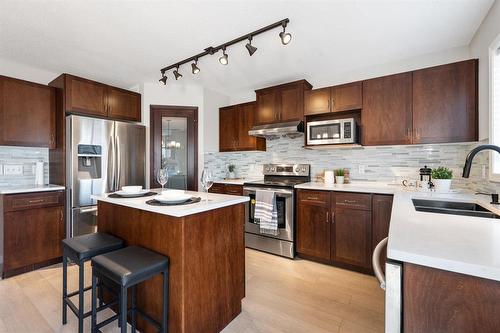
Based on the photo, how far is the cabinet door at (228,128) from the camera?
4.04 metres

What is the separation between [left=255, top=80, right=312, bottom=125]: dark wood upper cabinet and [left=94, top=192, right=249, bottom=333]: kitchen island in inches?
74.9

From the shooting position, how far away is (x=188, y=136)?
12.6ft

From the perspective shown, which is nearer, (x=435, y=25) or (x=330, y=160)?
(x=435, y=25)

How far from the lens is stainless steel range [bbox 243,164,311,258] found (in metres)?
3.01

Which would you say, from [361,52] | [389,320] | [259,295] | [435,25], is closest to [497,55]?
[435,25]

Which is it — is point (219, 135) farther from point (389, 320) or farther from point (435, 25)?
point (389, 320)

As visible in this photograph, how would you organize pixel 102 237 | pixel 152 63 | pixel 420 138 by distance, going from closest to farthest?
pixel 102 237 → pixel 420 138 → pixel 152 63

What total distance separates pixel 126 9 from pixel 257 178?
295 centimetres

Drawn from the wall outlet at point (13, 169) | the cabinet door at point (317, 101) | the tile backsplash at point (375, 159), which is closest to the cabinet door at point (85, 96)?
the wall outlet at point (13, 169)

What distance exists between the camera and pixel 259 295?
217cm

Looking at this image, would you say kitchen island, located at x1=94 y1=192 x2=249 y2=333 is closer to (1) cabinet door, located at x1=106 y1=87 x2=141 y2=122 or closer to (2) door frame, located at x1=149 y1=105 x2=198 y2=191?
(2) door frame, located at x1=149 y1=105 x2=198 y2=191

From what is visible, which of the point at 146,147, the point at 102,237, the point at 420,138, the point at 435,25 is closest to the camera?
the point at 102,237

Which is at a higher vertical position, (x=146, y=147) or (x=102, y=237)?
(x=146, y=147)

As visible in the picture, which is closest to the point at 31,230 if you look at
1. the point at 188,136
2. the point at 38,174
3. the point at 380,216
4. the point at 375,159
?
the point at 38,174
